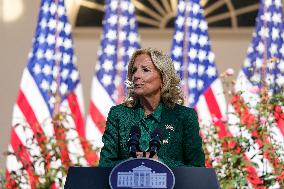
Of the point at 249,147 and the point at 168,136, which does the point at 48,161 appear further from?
the point at 168,136

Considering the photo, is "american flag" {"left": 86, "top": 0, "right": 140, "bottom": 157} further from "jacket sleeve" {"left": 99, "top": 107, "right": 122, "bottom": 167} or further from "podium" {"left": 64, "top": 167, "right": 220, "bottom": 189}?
"podium" {"left": 64, "top": 167, "right": 220, "bottom": 189}

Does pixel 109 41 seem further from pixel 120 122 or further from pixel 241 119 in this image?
pixel 120 122

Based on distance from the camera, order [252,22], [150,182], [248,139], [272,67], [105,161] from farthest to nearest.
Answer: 1. [252,22]
2. [272,67]
3. [248,139]
4. [105,161]
5. [150,182]

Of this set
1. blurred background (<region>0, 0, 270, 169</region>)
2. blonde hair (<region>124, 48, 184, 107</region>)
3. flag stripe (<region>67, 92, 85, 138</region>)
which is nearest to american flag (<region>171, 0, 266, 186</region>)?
flag stripe (<region>67, 92, 85, 138</region>)

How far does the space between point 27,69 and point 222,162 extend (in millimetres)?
2852

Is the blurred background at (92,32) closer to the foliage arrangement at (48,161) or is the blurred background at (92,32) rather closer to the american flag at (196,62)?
the american flag at (196,62)

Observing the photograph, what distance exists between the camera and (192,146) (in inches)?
129

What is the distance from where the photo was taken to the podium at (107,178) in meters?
2.78

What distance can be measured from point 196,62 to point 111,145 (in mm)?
5340

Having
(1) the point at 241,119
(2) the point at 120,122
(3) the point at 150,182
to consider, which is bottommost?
(3) the point at 150,182

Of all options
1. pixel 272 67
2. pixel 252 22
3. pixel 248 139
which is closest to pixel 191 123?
pixel 248 139

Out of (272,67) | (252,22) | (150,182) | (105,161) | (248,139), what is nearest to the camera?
(150,182)

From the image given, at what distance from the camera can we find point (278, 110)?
6.50m

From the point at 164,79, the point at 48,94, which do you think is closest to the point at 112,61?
the point at 48,94
